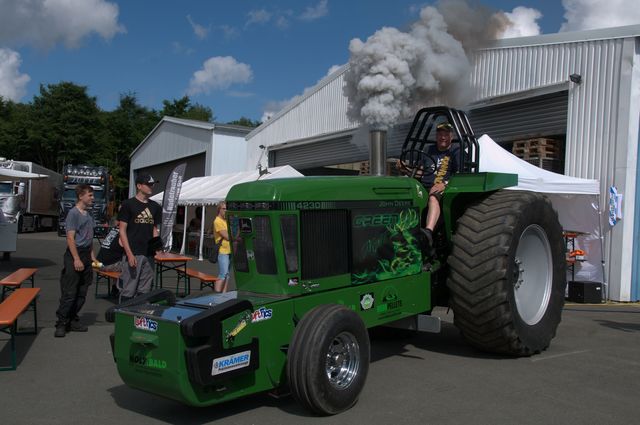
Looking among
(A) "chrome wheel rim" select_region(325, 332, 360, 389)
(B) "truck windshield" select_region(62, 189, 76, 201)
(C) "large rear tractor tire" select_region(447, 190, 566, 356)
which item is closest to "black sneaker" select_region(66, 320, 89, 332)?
(A) "chrome wheel rim" select_region(325, 332, 360, 389)

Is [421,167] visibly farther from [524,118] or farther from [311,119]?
[311,119]

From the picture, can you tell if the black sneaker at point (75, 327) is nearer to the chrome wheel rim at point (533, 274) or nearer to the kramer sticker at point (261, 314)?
the kramer sticker at point (261, 314)

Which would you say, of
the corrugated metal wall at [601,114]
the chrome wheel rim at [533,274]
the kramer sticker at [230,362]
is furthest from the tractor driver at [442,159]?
the corrugated metal wall at [601,114]

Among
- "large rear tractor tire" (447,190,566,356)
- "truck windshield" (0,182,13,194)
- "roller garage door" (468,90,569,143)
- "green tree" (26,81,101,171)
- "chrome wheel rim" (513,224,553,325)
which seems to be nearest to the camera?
"large rear tractor tire" (447,190,566,356)

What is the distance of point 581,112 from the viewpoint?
1116 centimetres

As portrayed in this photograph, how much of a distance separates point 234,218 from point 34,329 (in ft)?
12.8

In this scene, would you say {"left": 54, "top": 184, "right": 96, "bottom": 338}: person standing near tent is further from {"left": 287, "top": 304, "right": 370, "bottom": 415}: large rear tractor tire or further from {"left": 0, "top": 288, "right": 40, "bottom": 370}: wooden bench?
{"left": 287, "top": 304, "right": 370, "bottom": 415}: large rear tractor tire

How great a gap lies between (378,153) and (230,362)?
4.43m

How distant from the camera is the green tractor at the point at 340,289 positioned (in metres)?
3.97

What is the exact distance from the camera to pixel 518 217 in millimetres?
5680

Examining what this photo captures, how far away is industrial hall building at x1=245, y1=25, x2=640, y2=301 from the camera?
414 inches

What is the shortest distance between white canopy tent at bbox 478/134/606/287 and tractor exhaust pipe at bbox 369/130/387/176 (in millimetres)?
2907

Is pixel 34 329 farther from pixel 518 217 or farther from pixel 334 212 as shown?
pixel 518 217

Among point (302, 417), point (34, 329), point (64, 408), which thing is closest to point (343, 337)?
point (302, 417)
